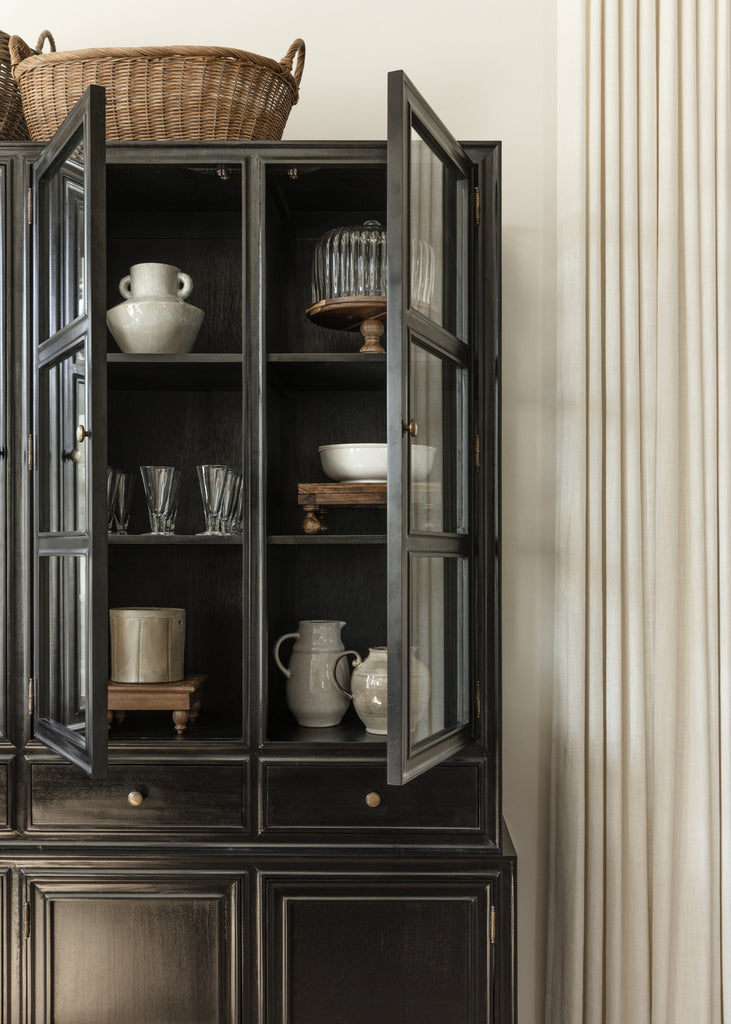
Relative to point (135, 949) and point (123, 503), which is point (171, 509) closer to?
point (123, 503)

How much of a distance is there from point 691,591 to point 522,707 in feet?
1.48

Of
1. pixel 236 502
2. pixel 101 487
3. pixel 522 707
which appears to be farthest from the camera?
pixel 522 707

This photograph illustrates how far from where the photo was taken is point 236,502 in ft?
5.68

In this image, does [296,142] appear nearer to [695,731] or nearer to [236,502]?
[236,502]

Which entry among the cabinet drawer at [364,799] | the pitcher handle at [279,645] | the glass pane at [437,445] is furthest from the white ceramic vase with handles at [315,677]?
the glass pane at [437,445]

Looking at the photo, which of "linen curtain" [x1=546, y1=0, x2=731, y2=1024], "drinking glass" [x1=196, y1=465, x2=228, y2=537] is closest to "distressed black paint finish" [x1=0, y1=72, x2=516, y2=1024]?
"drinking glass" [x1=196, y1=465, x2=228, y2=537]

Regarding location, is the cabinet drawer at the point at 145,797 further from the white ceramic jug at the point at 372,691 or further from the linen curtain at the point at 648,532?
the linen curtain at the point at 648,532

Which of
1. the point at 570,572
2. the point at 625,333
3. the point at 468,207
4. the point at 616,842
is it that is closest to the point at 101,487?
the point at 468,207

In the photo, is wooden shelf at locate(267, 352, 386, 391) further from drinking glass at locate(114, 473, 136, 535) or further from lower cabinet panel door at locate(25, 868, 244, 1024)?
lower cabinet panel door at locate(25, 868, 244, 1024)

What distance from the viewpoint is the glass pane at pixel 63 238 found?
141 cm

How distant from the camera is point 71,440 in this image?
1.50m

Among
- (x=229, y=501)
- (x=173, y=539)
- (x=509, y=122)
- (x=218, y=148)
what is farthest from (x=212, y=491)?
(x=509, y=122)

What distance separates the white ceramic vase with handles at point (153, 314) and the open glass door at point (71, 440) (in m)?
0.16

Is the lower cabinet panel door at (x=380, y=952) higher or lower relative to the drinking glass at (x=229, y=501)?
lower
